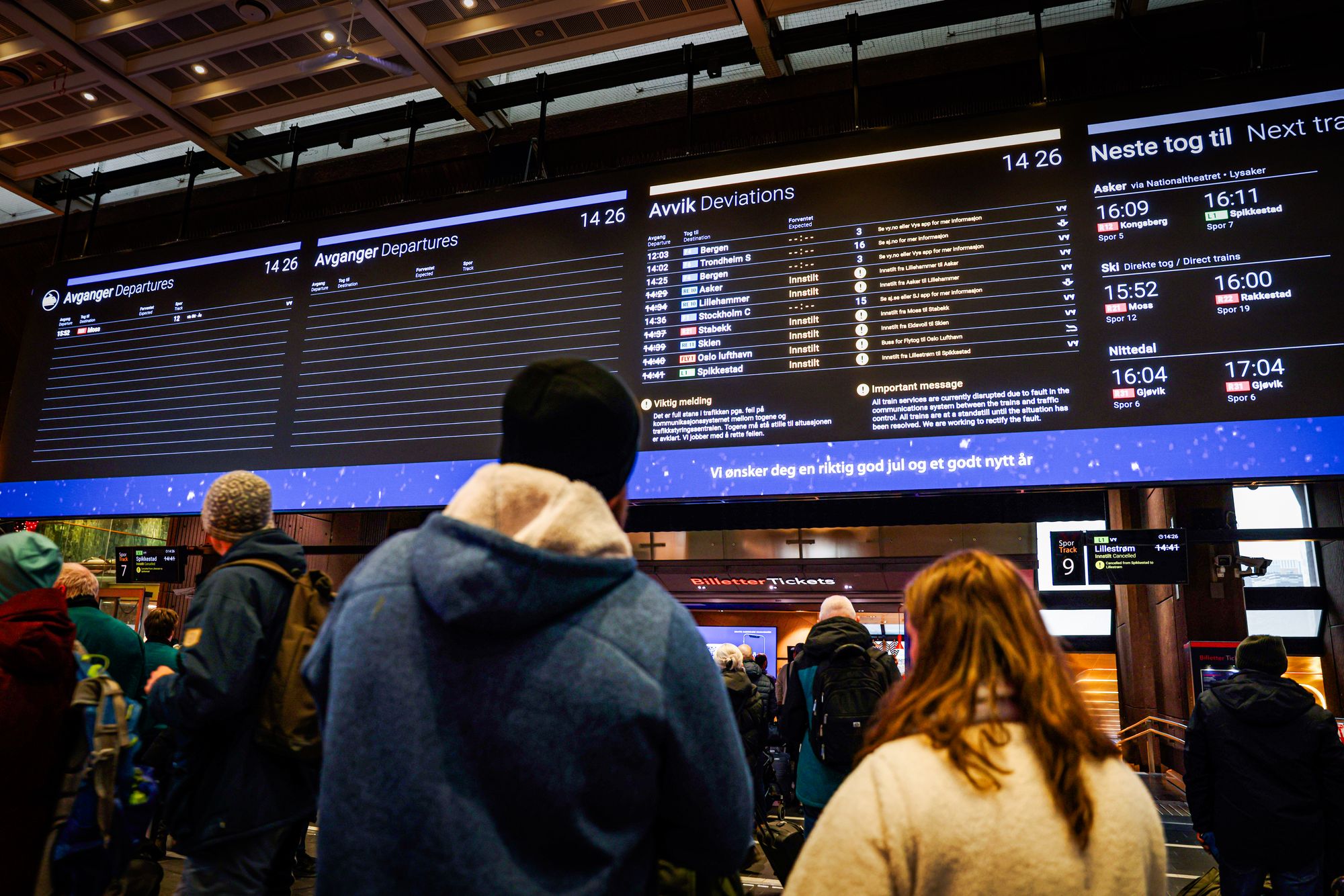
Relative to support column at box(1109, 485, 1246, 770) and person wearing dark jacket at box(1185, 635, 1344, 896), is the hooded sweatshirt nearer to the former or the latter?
person wearing dark jacket at box(1185, 635, 1344, 896)

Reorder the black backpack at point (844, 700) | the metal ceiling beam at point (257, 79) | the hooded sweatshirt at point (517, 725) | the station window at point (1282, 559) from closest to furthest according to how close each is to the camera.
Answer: the hooded sweatshirt at point (517, 725) → the black backpack at point (844, 700) → the metal ceiling beam at point (257, 79) → the station window at point (1282, 559)

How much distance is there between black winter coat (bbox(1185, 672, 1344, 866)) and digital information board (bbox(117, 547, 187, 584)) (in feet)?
27.5

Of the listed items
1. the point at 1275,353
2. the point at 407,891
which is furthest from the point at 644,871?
the point at 1275,353

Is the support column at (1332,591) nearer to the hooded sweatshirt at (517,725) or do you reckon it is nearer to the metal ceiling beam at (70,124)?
the hooded sweatshirt at (517,725)

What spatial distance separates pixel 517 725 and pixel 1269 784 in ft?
12.5

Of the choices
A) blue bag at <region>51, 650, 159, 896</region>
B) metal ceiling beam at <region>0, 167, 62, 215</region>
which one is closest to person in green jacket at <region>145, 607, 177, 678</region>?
blue bag at <region>51, 650, 159, 896</region>

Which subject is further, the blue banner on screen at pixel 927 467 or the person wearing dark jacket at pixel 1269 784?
the blue banner on screen at pixel 927 467

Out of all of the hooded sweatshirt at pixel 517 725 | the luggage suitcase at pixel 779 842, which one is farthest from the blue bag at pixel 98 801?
the luggage suitcase at pixel 779 842

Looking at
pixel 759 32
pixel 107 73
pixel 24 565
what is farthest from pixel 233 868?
pixel 107 73

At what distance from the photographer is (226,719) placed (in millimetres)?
2316

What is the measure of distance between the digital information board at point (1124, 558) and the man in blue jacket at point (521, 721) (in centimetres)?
549

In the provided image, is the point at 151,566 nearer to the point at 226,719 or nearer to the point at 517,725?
the point at 226,719

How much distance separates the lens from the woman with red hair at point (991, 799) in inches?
49.8

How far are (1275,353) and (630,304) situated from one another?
3.46m
